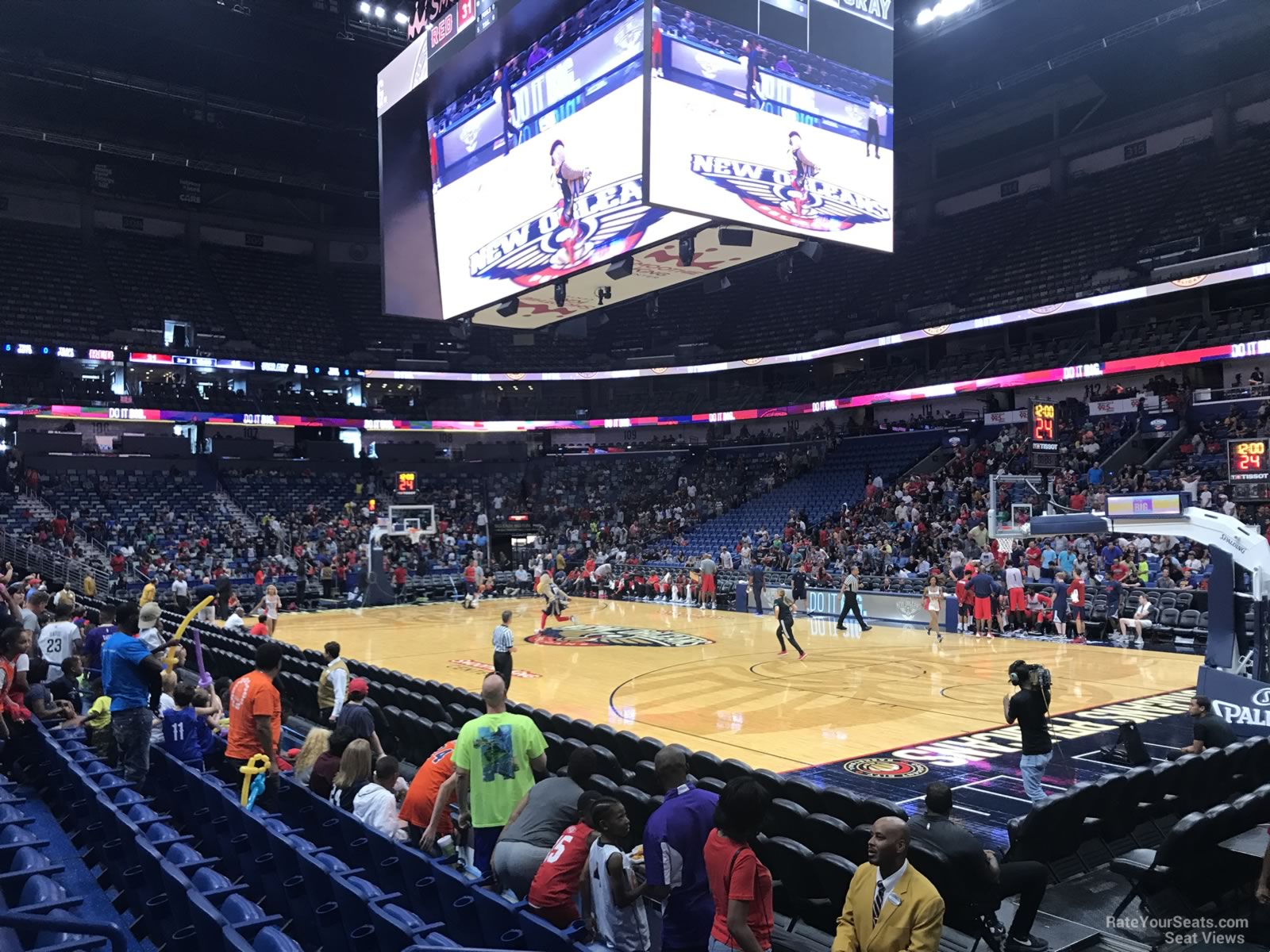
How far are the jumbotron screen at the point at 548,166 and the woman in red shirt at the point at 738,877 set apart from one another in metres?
10.7

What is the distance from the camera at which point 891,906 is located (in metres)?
3.82

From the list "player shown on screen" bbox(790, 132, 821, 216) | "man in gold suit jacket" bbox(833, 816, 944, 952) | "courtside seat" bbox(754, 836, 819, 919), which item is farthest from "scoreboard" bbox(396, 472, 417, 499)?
"man in gold suit jacket" bbox(833, 816, 944, 952)

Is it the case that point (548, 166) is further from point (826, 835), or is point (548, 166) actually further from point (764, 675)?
point (826, 835)

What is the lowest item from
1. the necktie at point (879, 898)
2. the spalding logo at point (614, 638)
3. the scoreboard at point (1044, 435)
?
the spalding logo at point (614, 638)

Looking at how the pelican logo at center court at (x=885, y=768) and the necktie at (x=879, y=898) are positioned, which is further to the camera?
the pelican logo at center court at (x=885, y=768)

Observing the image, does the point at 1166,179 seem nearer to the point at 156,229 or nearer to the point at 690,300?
the point at 690,300

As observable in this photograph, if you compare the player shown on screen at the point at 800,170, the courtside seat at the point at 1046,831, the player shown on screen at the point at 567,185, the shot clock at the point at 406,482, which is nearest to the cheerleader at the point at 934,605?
the player shown on screen at the point at 800,170

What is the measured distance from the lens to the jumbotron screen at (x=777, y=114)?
13.4m

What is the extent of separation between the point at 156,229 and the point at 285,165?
6670mm

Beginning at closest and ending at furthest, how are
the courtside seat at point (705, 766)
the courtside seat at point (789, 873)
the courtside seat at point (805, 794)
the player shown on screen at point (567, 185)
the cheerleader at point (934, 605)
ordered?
the courtside seat at point (789, 873) → the courtside seat at point (805, 794) → the courtside seat at point (705, 766) → the player shown on screen at point (567, 185) → the cheerleader at point (934, 605)

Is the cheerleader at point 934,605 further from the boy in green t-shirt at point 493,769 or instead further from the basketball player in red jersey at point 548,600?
the boy in green t-shirt at point 493,769

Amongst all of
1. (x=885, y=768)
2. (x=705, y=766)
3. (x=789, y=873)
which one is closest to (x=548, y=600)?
(x=885, y=768)

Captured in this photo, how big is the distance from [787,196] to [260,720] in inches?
425

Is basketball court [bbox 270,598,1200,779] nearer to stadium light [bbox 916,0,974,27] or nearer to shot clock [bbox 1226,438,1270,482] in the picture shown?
shot clock [bbox 1226,438,1270,482]
